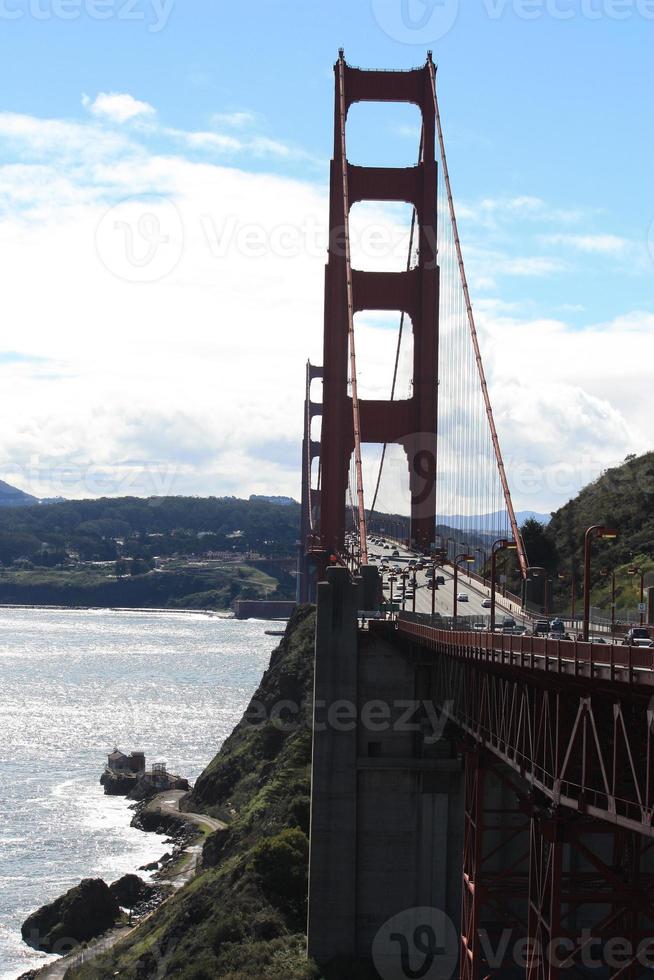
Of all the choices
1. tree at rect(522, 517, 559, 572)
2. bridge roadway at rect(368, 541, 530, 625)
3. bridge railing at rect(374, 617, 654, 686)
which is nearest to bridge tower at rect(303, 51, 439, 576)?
bridge roadway at rect(368, 541, 530, 625)

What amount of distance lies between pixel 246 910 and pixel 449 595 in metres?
19.6

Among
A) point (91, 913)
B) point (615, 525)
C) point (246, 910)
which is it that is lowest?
point (91, 913)

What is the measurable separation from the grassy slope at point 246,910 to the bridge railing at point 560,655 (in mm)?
12510

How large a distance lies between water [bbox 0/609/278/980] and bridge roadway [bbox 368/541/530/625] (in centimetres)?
1688

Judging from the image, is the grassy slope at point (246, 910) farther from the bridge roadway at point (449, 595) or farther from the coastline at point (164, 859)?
the bridge roadway at point (449, 595)

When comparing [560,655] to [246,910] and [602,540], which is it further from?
[602,540]

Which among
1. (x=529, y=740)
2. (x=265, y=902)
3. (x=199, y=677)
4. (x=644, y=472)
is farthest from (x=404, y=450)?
(x=199, y=677)

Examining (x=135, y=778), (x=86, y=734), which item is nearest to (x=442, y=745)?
(x=135, y=778)

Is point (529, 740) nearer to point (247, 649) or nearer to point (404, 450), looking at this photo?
point (404, 450)

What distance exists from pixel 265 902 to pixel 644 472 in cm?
4782

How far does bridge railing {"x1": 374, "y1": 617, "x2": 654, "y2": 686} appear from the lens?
15984 mm

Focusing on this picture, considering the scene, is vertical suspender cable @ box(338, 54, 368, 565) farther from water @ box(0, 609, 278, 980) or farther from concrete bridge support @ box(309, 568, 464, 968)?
water @ box(0, 609, 278, 980)

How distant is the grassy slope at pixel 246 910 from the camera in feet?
122

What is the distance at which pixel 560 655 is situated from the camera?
18.8 m
